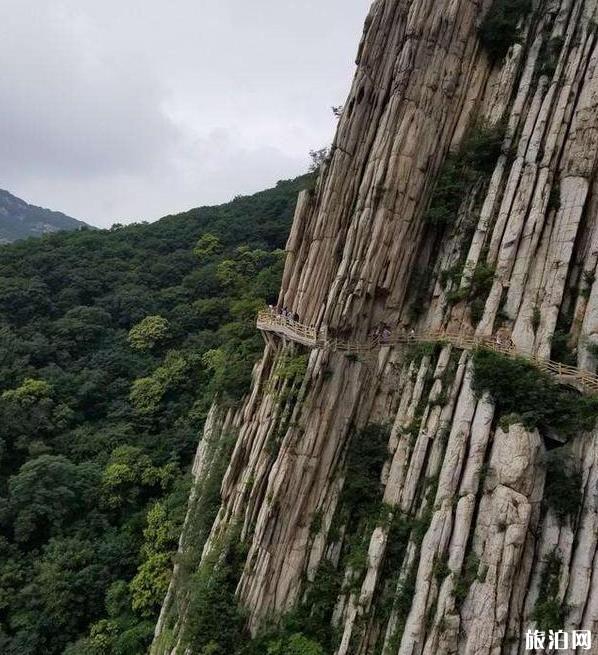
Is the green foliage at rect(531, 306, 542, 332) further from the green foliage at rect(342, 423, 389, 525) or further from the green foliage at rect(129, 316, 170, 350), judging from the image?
the green foliage at rect(129, 316, 170, 350)

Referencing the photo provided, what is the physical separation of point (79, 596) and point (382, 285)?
862 inches

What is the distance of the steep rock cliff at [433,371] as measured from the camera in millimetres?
13492

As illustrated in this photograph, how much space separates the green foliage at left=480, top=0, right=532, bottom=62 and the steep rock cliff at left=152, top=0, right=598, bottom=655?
0.17 meters

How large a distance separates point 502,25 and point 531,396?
1752 cm

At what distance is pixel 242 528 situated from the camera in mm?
19031

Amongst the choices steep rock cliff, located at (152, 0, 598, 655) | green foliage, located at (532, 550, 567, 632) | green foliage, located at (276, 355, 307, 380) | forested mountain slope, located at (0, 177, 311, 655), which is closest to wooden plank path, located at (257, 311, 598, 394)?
steep rock cliff, located at (152, 0, 598, 655)

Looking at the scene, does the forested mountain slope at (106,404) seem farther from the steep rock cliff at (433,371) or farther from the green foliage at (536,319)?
the green foliage at (536,319)

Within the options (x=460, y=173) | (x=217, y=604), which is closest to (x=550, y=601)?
(x=217, y=604)

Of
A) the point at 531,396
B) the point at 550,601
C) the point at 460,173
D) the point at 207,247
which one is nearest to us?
the point at 550,601

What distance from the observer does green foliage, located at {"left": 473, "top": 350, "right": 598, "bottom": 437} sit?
14305mm

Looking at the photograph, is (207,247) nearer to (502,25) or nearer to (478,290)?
(502,25)

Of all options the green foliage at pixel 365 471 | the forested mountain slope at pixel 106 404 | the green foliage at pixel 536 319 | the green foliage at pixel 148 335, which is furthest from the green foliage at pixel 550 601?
the green foliage at pixel 148 335

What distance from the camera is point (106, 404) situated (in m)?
37.2

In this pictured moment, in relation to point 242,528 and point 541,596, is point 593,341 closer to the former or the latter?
point 541,596
